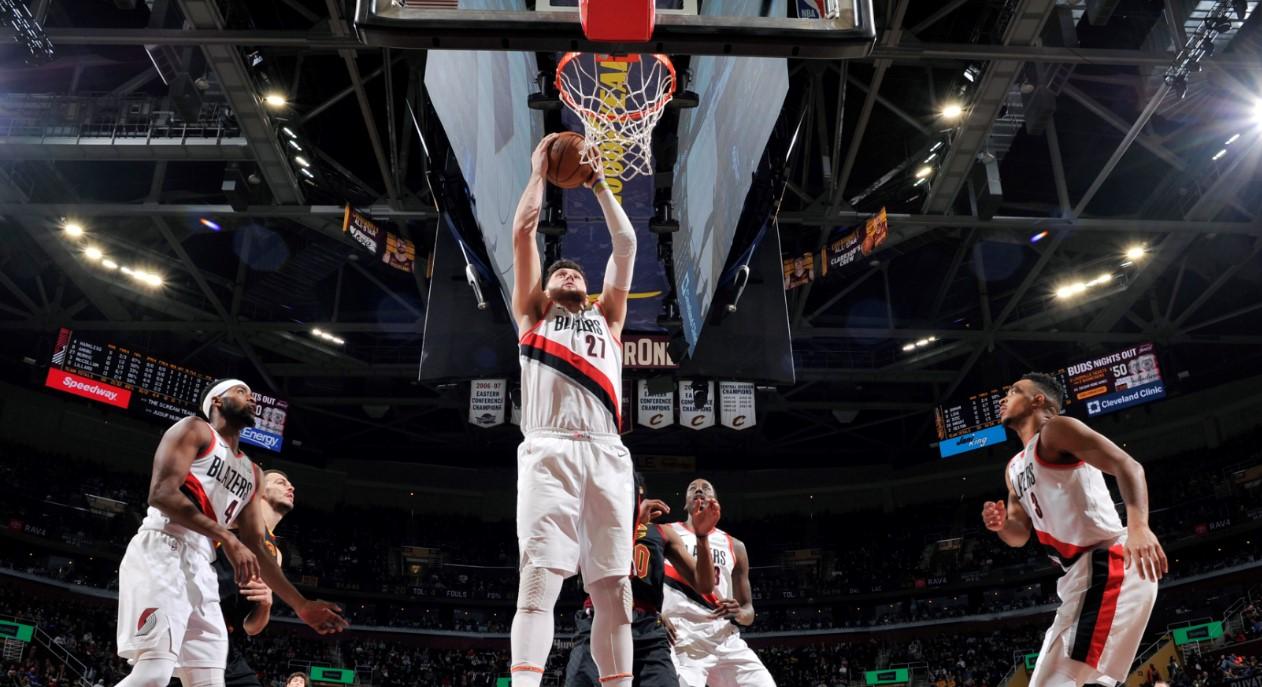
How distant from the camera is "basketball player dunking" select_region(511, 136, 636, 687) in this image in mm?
3898

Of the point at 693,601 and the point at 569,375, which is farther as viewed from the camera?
the point at 693,601

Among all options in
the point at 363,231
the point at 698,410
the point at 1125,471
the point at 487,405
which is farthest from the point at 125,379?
the point at 1125,471

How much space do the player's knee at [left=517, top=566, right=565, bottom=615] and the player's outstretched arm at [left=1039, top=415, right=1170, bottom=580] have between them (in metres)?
2.32

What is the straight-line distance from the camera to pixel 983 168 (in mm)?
16422

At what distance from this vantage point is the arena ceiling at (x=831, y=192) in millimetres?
13867

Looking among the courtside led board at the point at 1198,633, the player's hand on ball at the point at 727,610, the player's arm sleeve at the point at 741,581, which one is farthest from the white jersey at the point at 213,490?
the courtside led board at the point at 1198,633

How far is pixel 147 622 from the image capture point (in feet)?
13.8

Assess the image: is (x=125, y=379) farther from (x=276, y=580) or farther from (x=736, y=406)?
(x=276, y=580)

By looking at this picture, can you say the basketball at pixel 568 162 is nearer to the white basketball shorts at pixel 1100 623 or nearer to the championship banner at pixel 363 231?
the white basketball shorts at pixel 1100 623

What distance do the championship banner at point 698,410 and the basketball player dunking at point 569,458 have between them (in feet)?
39.6

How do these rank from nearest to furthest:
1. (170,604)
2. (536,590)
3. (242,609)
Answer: (536,590)
(170,604)
(242,609)

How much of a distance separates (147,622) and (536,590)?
1828 mm

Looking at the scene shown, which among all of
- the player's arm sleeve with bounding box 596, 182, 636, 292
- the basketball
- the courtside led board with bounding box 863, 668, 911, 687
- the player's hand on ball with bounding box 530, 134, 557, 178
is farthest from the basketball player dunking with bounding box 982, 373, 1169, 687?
the courtside led board with bounding box 863, 668, 911, 687

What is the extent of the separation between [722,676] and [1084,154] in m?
17.7
